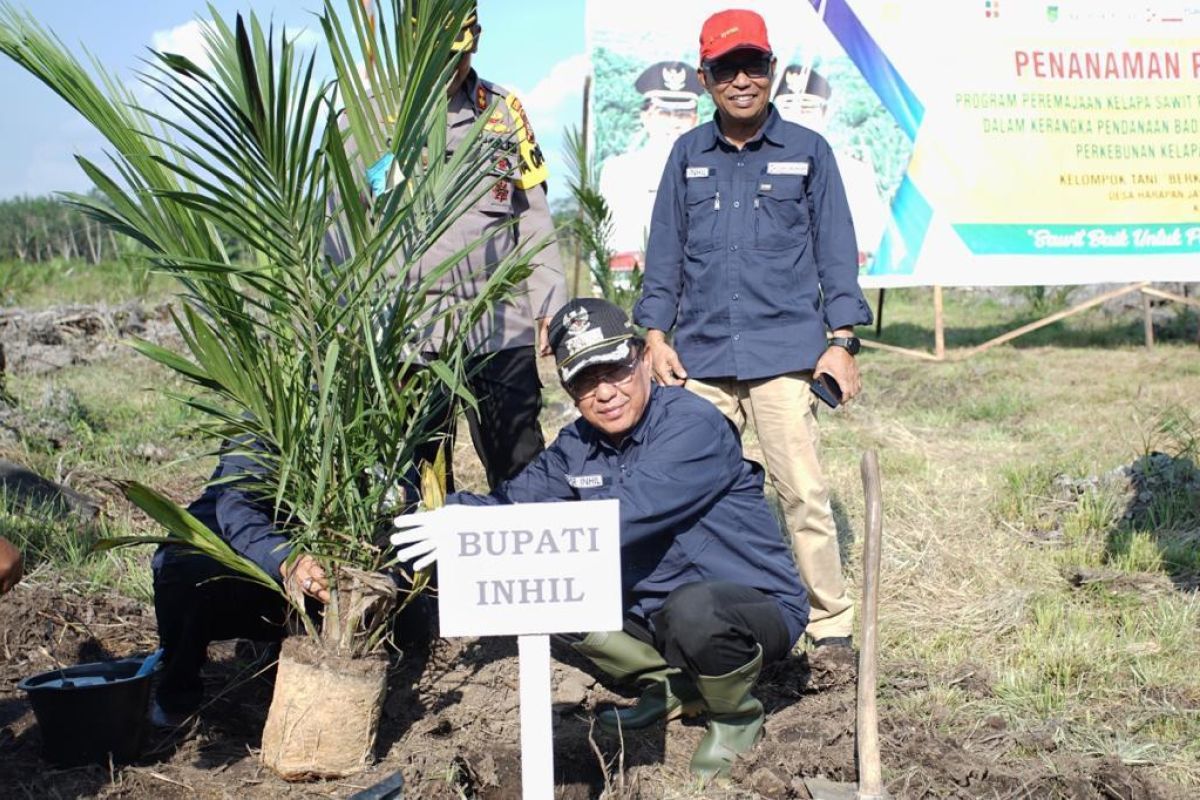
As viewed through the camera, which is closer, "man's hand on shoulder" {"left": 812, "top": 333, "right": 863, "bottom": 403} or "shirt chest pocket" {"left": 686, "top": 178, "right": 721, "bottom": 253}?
"man's hand on shoulder" {"left": 812, "top": 333, "right": 863, "bottom": 403}

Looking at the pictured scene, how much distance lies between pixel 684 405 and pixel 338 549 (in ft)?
2.85

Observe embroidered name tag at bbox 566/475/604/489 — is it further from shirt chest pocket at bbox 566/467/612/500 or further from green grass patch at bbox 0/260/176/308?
green grass patch at bbox 0/260/176/308

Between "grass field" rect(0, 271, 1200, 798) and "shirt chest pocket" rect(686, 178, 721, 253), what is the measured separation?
4.33 ft

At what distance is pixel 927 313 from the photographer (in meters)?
12.6

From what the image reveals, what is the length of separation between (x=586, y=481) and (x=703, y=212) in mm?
977

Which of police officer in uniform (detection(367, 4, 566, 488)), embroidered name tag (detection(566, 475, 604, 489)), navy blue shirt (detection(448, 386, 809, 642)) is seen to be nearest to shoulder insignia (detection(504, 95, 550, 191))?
police officer in uniform (detection(367, 4, 566, 488))

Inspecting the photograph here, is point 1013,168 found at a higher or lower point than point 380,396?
higher

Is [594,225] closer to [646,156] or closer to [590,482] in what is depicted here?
[646,156]

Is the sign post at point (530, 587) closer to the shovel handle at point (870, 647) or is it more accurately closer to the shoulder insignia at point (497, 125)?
the shovel handle at point (870, 647)

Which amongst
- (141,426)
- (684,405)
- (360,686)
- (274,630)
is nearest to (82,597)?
(274,630)

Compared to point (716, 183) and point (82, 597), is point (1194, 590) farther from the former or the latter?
point (82, 597)

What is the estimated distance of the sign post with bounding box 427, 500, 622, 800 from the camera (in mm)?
2217

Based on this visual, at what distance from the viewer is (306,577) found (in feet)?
8.63

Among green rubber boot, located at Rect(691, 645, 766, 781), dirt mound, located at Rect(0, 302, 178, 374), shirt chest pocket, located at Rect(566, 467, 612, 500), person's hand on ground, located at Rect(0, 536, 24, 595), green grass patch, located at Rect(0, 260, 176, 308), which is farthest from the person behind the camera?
green grass patch, located at Rect(0, 260, 176, 308)
